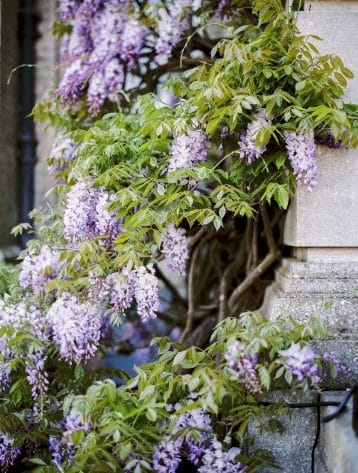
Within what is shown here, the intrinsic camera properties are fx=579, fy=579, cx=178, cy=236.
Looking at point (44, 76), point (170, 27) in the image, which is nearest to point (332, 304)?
point (170, 27)

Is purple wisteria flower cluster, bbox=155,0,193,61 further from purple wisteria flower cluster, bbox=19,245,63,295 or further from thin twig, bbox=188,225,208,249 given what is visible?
purple wisteria flower cluster, bbox=19,245,63,295

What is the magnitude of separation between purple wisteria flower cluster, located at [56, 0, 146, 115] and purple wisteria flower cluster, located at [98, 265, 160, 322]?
1125 millimetres

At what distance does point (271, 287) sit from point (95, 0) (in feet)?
5.89

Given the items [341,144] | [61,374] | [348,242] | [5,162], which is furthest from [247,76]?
[5,162]

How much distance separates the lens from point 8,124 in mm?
4230

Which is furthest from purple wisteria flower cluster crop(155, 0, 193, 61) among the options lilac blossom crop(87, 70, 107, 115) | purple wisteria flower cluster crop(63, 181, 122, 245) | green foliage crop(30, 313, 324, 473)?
green foliage crop(30, 313, 324, 473)

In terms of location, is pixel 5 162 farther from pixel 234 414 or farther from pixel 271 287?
pixel 234 414

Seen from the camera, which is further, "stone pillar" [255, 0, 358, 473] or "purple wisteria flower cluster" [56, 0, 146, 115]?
"purple wisteria flower cluster" [56, 0, 146, 115]

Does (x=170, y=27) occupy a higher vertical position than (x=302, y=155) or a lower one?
higher

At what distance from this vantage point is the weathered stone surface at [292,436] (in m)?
2.22

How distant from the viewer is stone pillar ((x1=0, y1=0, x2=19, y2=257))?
13.2 feet

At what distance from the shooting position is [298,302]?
7.70ft

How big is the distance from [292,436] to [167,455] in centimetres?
56

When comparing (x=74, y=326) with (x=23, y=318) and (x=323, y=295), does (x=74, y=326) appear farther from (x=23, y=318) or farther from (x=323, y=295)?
(x=323, y=295)
